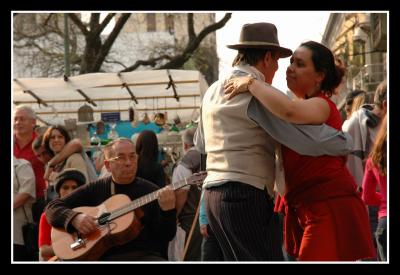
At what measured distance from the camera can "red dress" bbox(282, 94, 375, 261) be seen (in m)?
4.60

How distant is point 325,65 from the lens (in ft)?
15.9

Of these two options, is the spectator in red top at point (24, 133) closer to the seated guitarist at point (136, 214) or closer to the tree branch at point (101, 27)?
the seated guitarist at point (136, 214)

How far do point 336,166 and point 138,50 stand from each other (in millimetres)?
29796

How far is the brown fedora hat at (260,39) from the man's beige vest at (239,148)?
31 centimetres

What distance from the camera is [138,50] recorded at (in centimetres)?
3409

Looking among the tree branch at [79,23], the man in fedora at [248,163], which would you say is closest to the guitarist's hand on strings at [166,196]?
the man in fedora at [248,163]

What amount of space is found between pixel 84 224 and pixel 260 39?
7.63 ft

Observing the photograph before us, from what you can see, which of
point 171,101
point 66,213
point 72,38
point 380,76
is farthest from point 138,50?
point 66,213

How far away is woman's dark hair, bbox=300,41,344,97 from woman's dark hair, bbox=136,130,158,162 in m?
3.99

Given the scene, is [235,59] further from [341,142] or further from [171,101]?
[171,101]

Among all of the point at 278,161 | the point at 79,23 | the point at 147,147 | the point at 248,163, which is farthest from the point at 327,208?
the point at 79,23

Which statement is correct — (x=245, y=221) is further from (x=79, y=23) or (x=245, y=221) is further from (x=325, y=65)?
(x=79, y=23)

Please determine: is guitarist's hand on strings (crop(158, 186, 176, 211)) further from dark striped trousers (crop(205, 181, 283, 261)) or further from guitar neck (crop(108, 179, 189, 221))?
dark striped trousers (crop(205, 181, 283, 261))

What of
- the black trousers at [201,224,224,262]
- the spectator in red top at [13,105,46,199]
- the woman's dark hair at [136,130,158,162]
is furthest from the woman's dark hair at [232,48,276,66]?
the spectator in red top at [13,105,46,199]
